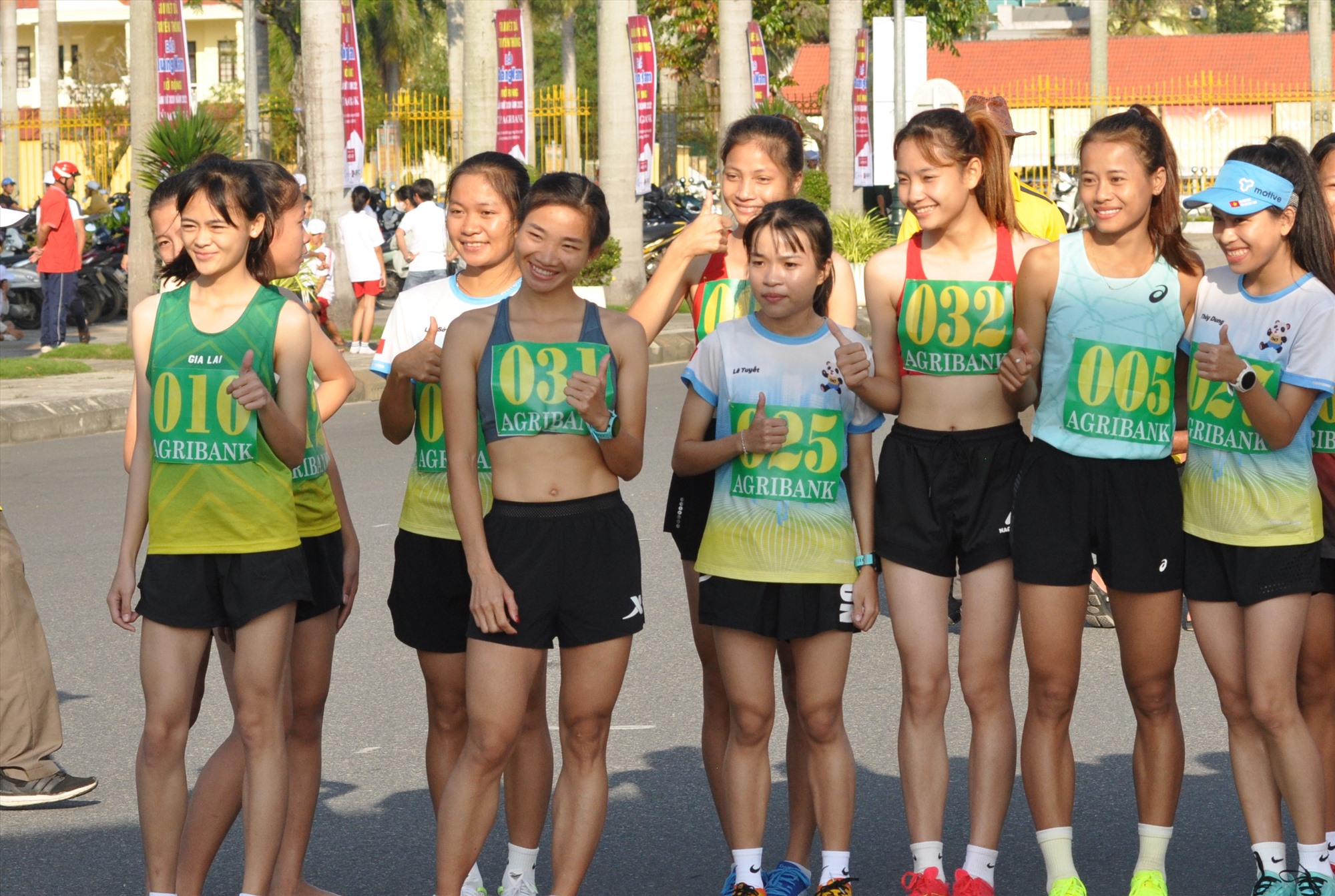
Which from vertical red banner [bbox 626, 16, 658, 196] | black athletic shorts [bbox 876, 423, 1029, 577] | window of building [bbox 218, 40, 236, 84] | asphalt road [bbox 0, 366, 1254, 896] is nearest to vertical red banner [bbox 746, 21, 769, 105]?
vertical red banner [bbox 626, 16, 658, 196]

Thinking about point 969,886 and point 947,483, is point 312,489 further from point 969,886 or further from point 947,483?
point 969,886

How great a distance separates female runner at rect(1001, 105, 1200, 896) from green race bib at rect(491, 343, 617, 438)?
1.08m

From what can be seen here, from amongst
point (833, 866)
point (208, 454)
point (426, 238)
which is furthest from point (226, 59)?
point (833, 866)

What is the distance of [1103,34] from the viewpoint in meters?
37.0

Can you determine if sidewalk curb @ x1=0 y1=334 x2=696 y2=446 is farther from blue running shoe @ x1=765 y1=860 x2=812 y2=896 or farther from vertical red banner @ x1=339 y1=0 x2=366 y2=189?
blue running shoe @ x1=765 y1=860 x2=812 y2=896

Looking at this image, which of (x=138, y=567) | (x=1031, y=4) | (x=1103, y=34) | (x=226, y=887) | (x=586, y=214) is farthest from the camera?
(x=1031, y=4)

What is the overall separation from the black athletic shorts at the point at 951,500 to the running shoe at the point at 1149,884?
2.87 ft

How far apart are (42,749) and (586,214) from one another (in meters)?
2.59

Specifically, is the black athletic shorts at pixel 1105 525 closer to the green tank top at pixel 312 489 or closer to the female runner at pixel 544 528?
the female runner at pixel 544 528

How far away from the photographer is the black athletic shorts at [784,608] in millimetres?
4258

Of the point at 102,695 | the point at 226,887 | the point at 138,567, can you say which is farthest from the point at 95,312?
the point at 226,887

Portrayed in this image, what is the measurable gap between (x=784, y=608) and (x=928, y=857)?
724 millimetres

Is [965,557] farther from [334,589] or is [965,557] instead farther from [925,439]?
[334,589]

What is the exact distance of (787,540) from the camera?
430 centimetres
